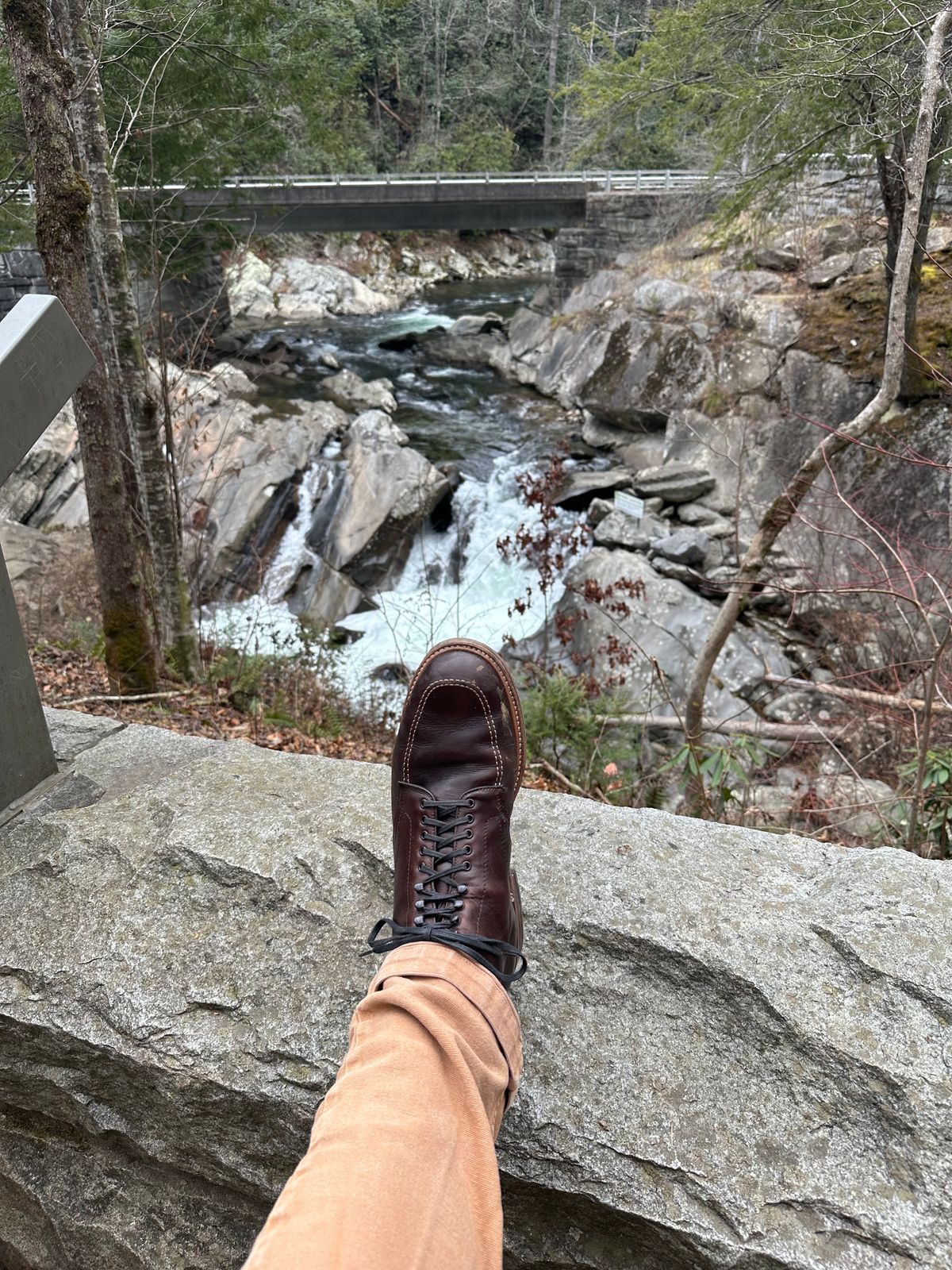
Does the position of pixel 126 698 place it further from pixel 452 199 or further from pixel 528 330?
pixel 452 199

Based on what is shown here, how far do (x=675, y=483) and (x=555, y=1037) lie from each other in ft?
27.2

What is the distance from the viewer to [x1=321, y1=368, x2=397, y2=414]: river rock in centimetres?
1272

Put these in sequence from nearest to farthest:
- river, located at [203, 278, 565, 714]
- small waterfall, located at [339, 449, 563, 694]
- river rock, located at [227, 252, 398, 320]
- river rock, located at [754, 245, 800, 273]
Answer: river, located at [203, 278, 565, 714], small waterfall, located at [339, 449, 563, 694], river rock, located at [754, 245, 800, 273], river rock, located at [227, 252, 398, 320]

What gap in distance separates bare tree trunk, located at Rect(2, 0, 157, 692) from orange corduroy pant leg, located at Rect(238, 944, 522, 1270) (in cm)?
282

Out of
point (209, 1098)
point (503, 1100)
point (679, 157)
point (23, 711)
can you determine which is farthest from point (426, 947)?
point (679, 157)

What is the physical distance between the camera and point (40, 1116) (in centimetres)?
182

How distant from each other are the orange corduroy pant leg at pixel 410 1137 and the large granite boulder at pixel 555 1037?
1.02 feet

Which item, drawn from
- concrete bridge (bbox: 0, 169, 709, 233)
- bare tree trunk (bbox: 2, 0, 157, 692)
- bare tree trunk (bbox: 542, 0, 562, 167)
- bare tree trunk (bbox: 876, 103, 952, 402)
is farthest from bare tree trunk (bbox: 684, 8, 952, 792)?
bare tree trunk (bbox: 542, 0, 562, 167)

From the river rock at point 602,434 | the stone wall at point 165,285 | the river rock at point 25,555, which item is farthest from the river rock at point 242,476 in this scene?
the river rock at point 602,434

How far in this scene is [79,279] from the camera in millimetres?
3371

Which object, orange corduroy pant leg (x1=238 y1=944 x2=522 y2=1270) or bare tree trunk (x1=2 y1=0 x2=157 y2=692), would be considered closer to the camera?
orange corduroy pant leg (x1=238 y1=944 x2=522 y2=1270)

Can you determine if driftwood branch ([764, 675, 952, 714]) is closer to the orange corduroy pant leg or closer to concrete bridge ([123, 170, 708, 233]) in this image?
the orange corduroy pant leg

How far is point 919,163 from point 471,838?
3834 millimetres

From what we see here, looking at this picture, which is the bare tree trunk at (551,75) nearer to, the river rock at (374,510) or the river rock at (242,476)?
the river rock at (242,476)
